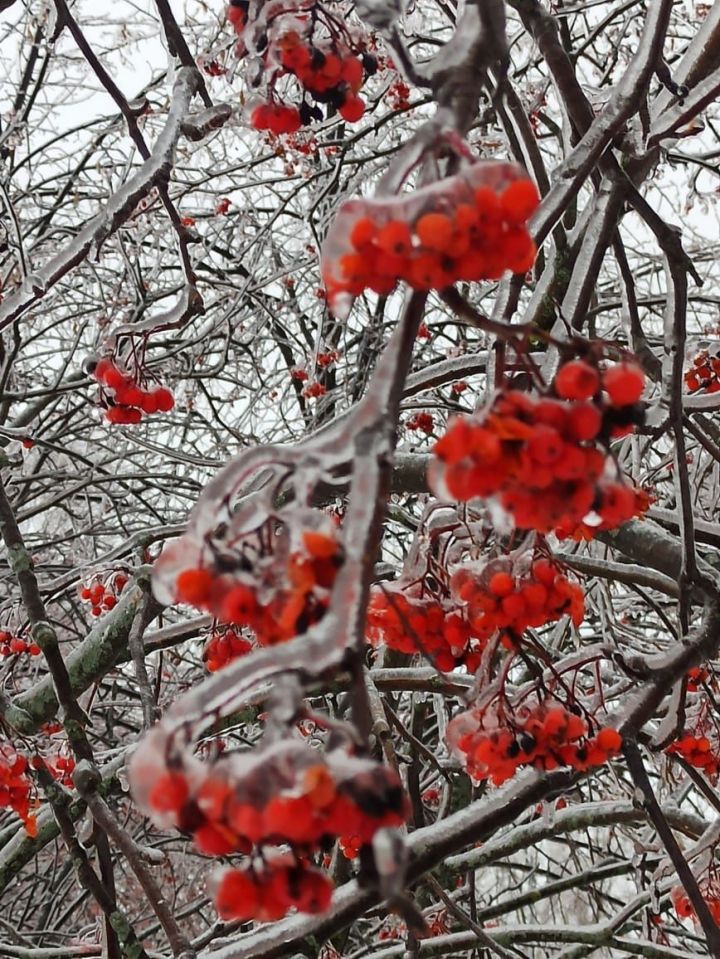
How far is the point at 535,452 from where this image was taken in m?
0.87

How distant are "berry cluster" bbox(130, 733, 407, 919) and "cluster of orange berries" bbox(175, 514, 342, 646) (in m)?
0.11

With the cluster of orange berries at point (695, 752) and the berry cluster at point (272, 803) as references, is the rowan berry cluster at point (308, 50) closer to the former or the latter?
the berry cluster at point (272, 803)

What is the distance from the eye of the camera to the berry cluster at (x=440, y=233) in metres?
0.84

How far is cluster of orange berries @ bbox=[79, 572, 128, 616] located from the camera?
3.34 meters

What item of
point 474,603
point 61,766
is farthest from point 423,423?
point 474,603

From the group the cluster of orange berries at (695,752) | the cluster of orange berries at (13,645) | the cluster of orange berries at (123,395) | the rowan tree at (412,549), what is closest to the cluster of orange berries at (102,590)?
the rowan tree at (412,549)

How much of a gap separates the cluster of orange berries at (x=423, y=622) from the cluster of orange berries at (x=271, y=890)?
29.9 inches

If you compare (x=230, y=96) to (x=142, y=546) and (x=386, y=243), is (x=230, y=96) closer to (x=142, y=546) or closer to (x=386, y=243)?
(x=142, y=546)

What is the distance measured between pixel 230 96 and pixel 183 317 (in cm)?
483

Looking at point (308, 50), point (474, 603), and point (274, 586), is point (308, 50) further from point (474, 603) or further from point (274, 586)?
point (274, 586)

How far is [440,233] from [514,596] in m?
0.71

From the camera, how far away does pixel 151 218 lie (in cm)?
650

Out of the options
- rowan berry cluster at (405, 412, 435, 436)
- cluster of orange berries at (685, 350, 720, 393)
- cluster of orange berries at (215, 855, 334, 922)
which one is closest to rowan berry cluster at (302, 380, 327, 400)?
rowan berry cluster at (405, 412, 435, 436)

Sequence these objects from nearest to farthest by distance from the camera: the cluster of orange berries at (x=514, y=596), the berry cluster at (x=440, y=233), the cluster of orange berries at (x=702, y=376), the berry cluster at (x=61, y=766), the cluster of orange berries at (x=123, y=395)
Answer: the berry cluster at (x=440, y=233), the cluster of orange berries at (x=514, y=596), the cluster of orange berries at (x=123, y=395), the berry cluster at (x=61, y=766), the cluster of orange berries at (x=702, y=376)
